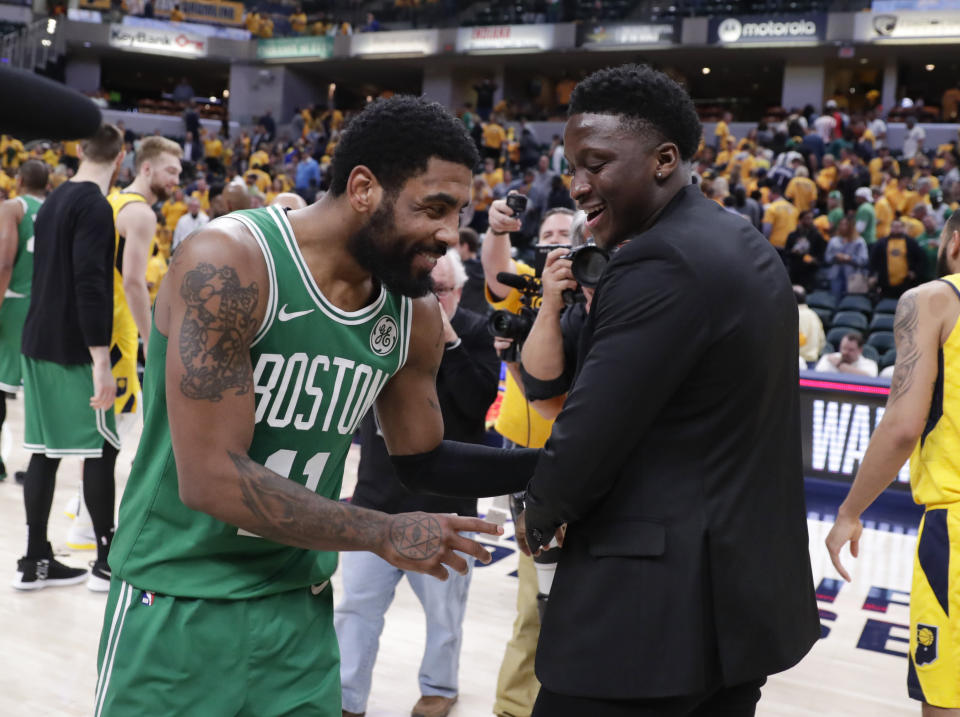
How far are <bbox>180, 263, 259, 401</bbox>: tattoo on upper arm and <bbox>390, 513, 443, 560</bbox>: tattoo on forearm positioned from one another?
36 centimetres

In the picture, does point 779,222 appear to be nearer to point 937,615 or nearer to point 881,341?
point 881,341

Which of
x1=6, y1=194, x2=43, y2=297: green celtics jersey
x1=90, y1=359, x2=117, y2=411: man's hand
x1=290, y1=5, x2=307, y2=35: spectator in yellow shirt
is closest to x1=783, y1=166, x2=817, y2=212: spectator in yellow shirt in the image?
x1=6, y1=194, x2=43, y2=297: green celtics jersey

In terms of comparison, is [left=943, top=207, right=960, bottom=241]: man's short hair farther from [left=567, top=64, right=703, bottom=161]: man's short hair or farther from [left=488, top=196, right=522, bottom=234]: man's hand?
[left=488, top=196, right=522, bottom=234]: man's hand

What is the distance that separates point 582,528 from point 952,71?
89.4ft

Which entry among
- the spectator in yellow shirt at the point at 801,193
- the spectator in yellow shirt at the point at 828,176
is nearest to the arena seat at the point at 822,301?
the spectator in yellow shirt at the point at 801,193

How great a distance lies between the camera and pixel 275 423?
1756 mm

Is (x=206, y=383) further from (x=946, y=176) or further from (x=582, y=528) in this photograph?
(x=946, y=176)

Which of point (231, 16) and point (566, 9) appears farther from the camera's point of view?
point (231, 16)

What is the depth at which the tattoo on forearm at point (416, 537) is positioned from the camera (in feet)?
5.50

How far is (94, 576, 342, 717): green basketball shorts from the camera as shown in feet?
5.84

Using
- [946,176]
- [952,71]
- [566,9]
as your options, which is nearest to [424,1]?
[566,9]

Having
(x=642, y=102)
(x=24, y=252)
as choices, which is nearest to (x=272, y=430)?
(x=642, y=102)

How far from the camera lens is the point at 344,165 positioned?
177cm

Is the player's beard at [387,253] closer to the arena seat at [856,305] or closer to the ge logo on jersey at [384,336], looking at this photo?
the ge logo on jersey at [384,336]
